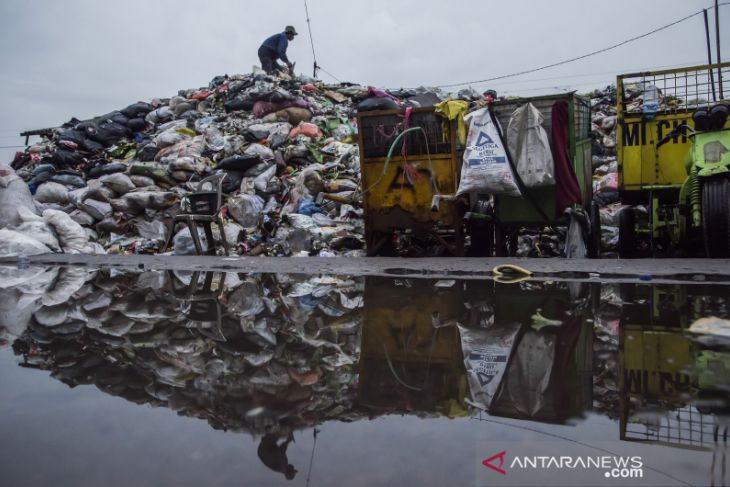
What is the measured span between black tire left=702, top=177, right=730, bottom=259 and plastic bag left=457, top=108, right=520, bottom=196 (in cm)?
175

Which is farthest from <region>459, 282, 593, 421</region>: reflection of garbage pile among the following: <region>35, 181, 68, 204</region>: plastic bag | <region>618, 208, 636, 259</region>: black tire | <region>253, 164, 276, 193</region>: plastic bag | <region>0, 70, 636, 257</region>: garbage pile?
<region>35, 181, 68, 204</region>: plastic bag

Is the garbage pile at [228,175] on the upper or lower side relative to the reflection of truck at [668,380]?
upper

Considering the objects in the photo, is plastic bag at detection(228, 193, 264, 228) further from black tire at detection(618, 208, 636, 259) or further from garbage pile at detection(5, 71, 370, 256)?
black tire at detection(618, 208, 636, 259)

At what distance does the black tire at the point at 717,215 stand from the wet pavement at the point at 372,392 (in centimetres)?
138

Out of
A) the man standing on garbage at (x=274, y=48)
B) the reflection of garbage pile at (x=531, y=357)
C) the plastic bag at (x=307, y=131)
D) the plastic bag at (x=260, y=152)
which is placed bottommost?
the reflection of garbage pile at (x=531, y=357)

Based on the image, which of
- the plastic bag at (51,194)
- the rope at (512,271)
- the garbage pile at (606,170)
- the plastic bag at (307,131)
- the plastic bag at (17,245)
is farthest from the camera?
the plastic bag at (307,131)

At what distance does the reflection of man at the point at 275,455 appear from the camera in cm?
157

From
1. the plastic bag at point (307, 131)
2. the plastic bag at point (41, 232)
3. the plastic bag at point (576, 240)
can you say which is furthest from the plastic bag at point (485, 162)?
the plastic bag at point (41, 232)

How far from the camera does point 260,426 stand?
73.3 inches

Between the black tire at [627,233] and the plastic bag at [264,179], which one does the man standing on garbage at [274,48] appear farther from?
the black tire at [627,233]

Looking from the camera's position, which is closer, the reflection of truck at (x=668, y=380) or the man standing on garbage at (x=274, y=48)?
the reflection of truck at (x=668, y=380)

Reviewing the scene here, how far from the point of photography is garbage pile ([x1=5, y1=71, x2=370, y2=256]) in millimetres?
8258

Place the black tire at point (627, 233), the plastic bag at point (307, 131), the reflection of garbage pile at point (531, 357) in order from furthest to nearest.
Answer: the plastic bag at point (307, 131) < the black tire at point (627, 233) < the reflection of garbage pile at point (531, 357)

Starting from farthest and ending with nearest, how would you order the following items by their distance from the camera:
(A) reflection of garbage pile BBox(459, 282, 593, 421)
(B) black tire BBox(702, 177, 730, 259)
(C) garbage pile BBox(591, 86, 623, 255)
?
(C) garbage pile BBox(591, 86, 623, 255) → (B) black tire BBox(702, 177, 730, 259) → (A) reflection of garbage pile BBox(459, 282, 593, 421)
